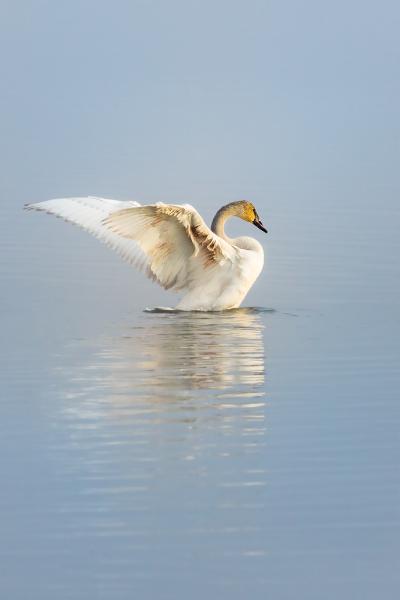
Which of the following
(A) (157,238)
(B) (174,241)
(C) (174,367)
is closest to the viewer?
(C) (174,367)

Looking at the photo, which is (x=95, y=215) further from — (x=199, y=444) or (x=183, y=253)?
(x=199, y=444)

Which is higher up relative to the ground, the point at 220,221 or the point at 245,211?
the point at 245,211

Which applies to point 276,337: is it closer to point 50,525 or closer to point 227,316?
point 227,316

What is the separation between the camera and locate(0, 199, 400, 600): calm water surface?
785 cm

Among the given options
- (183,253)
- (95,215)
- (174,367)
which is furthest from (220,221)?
(174,367)

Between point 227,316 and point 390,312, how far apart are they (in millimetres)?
1295

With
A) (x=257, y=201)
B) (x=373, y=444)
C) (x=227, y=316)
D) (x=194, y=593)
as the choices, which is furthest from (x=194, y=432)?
(x=257, y=201)

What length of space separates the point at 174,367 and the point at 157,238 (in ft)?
9.20

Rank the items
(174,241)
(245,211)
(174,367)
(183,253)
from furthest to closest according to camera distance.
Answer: (245,211) < (183,253) < (174,241) < (174,367)

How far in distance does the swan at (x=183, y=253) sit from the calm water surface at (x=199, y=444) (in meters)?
0.30

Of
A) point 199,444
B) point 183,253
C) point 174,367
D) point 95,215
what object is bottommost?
point 199,444

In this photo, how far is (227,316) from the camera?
15.1 metres

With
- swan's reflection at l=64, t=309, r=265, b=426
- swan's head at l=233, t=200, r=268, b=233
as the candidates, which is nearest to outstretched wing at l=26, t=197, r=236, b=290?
swan's reflection at l=64, t=309, r=265, b=426

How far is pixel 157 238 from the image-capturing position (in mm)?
15164
